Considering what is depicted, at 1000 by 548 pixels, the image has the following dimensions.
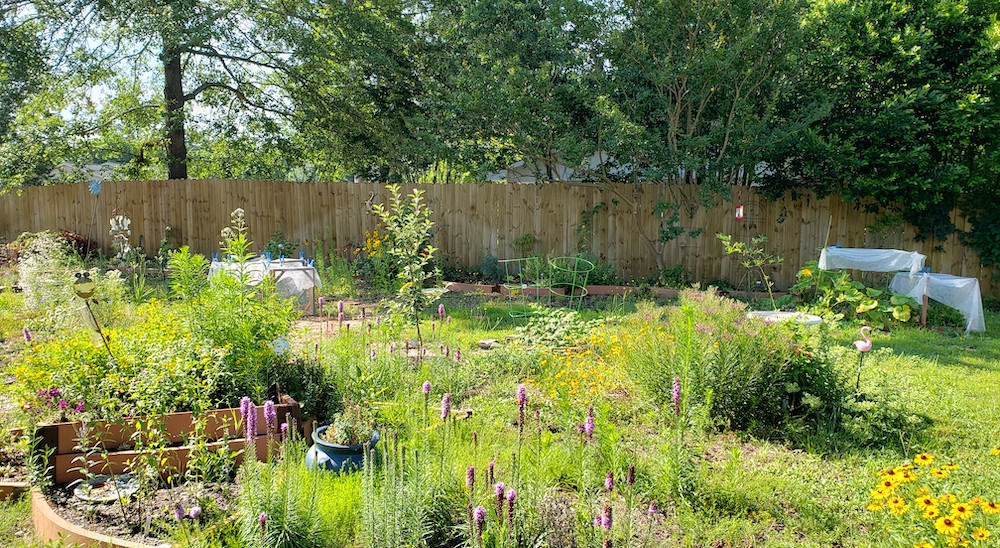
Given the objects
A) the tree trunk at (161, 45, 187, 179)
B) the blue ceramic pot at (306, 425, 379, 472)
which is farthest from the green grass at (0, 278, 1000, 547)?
the tree trunk at (161, 45, 187, 179)

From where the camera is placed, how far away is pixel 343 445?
2848 mm

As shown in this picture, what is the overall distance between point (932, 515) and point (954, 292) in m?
6.04

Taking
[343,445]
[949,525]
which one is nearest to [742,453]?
[949,525]

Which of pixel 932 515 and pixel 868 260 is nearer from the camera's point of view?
pixel 932 515

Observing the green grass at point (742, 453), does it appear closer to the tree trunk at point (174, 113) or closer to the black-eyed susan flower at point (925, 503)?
→ the black-eyed susan flower at point (925, 503)

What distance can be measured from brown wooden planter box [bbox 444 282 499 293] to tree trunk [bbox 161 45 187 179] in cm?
613

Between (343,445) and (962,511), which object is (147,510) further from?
(962,511)

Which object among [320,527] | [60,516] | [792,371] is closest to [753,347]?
[792,371]

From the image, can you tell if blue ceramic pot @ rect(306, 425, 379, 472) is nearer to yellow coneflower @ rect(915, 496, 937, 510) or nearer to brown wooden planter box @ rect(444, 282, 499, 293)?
yellow coneflower @ rect(915, 496, 937, 510)

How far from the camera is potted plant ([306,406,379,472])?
2848mm

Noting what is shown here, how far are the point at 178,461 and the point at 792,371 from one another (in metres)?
3.14

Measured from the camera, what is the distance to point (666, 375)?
3.67 m

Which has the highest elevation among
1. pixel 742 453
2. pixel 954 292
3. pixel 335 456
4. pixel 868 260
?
pixel 868 260

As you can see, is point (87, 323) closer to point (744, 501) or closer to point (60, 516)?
point (60, 516)
